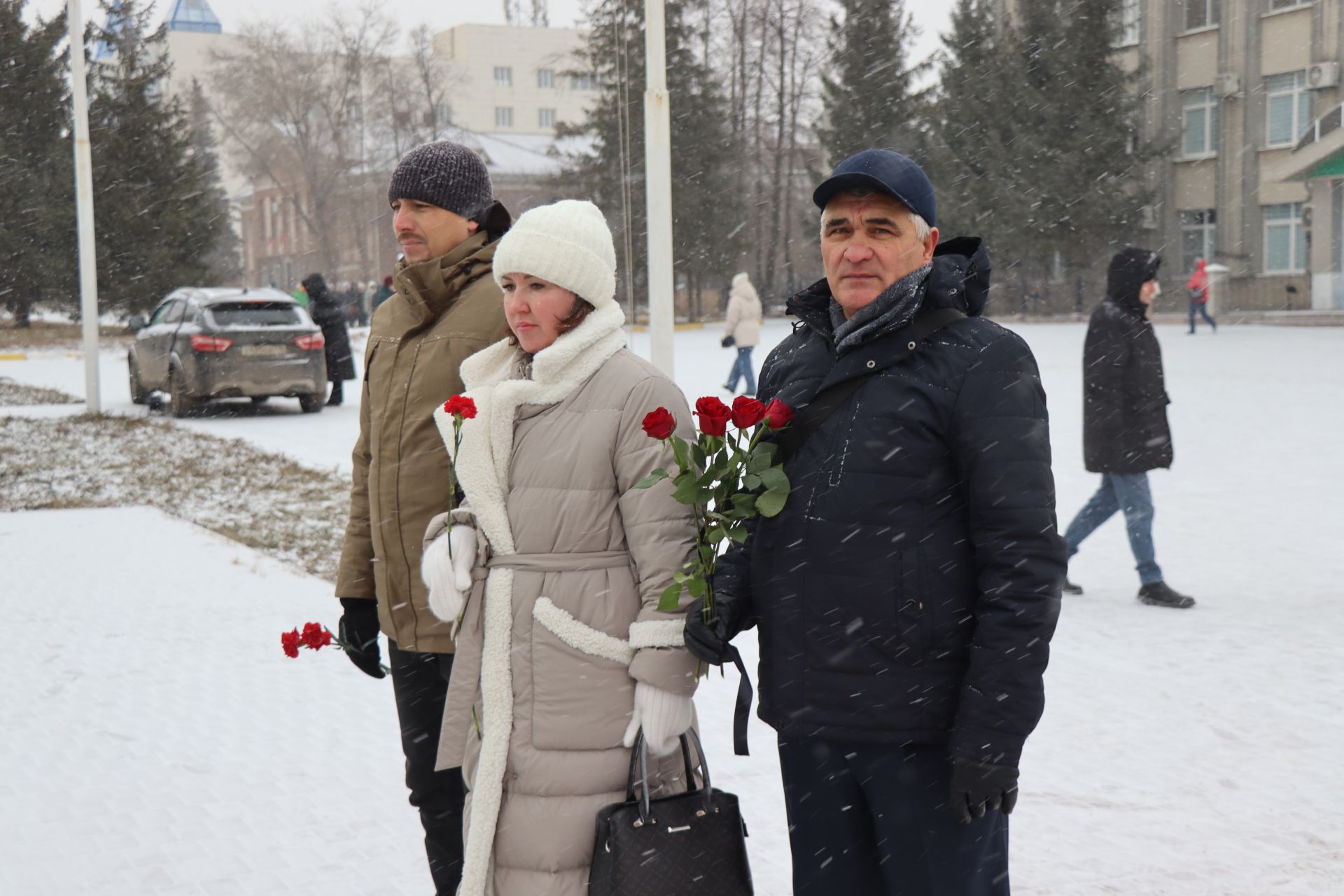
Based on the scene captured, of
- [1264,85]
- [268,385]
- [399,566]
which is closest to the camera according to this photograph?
[399,566]

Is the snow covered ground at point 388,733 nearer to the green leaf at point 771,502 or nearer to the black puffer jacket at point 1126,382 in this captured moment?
the black puffer jacket at point 1126,382

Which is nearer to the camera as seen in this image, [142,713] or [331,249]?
[142,713]

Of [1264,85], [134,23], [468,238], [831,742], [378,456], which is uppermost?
[134,23]

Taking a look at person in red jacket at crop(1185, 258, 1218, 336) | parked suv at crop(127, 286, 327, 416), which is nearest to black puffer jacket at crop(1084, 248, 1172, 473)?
parked suv at crop(127, 286, 327, 416)

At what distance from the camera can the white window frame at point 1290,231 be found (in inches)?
1438

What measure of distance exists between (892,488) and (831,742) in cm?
49

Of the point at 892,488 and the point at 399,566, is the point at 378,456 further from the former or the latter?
the point at 892,488

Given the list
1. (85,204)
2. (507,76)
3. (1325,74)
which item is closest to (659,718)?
(85,204)

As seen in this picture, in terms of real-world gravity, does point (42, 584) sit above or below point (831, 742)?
below

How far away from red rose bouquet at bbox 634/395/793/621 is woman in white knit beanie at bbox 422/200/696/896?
0.28 ft

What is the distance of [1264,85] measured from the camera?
37.8 meters

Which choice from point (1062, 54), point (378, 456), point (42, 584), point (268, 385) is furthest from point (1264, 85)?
point (378, 456)

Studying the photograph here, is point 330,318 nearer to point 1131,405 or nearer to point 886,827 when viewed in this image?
point 1131,405

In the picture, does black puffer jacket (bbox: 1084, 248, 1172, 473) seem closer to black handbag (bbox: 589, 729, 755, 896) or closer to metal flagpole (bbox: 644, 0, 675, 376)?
metal flagpole (bbox: 644, 0, 675, 376)
